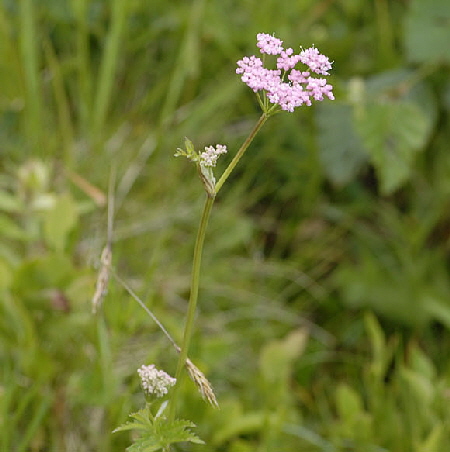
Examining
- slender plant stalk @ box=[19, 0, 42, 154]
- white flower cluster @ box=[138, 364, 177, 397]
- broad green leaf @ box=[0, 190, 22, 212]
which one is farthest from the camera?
slender plant stalk @ box=[19, 0, 42, 154]

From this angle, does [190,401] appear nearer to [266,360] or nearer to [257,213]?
[266,360]

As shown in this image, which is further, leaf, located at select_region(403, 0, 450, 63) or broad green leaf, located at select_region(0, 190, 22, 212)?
leaf, located at select_region(403, 0, 450, 63)

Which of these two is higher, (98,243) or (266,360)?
(98,243)

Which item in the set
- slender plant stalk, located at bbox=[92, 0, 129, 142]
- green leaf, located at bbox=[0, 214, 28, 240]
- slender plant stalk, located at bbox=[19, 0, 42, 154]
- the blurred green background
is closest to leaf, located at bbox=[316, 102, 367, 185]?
the blurred green background

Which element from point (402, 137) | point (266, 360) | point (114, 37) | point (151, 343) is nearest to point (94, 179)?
point (114, 37)

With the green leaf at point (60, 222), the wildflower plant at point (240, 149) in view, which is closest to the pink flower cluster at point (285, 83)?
the wildflower plant at point (240, 149)

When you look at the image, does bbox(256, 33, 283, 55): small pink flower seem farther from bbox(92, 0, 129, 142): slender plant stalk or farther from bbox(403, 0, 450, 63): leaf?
bbox(403, 0, 450, 63): leaf

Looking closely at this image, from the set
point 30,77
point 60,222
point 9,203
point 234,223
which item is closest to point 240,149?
point 60,222

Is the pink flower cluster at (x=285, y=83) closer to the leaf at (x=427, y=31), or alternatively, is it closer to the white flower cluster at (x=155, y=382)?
the white flower cluster at (x=155, y=382)
